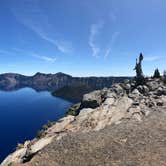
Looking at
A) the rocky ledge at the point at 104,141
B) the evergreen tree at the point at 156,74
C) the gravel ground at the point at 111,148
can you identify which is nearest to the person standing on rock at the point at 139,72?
the evergreen tree at the point at 156,74

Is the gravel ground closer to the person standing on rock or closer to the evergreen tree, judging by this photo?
the person standing on rock

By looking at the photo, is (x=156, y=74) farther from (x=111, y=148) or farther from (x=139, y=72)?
(x=111, y=148)

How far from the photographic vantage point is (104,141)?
24.6 m

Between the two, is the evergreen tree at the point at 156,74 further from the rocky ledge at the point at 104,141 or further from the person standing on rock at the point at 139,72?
the rocky ledge at the point at 104,141

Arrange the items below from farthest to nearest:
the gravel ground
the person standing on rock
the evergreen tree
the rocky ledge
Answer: the evergreen tree → the person standing on rock → the rocky ledge → the gravel ground

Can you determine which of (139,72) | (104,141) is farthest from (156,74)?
(104,141)

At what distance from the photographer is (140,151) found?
22094 mm

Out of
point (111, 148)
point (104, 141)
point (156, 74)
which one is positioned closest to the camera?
point (111, 148)

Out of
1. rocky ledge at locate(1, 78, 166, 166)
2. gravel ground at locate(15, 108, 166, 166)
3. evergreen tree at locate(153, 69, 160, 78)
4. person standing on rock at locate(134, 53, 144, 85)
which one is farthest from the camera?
evergreen tree at locate(153, 69, 160, 78)

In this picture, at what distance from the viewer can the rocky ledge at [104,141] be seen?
20.8 metres

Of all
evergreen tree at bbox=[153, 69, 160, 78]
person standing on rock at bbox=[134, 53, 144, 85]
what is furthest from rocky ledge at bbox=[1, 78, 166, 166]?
evergreen tree at bbox=[153, 69, 160, 78]

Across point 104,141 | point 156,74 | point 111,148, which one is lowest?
point 111,148

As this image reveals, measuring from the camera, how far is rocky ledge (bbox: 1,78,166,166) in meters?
20.8

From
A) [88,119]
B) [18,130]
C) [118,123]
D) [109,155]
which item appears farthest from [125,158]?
[18,130]
